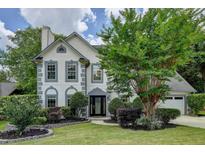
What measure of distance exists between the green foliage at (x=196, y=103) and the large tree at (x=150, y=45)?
7.69m

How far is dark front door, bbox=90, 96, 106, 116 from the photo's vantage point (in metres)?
21.1

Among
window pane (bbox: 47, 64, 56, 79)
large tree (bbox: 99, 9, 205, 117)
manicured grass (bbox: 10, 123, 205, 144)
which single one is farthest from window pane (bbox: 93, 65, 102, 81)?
manicured grass (bbox: 10, 123, 205, 144)

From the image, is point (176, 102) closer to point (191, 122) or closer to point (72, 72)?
point (191, 122)

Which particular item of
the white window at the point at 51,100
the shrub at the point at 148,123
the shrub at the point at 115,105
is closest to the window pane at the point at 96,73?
the shrub at the point at 115,105

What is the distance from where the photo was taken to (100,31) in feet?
49.6

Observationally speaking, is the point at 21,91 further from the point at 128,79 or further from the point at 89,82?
the point at 128,79

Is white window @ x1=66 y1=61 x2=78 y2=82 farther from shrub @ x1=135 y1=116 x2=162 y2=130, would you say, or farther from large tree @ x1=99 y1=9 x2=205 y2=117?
shrub @ x1=135 y1=116 x2=162 y2=130

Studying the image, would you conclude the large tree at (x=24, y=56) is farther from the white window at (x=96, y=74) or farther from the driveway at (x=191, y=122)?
the driveway at (x=191, y=122)

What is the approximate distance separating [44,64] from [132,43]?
8.11 meters

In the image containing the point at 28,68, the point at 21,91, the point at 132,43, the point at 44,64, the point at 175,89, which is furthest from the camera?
the point at 21,91

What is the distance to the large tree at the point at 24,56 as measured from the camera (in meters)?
26.2

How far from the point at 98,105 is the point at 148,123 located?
7.46m

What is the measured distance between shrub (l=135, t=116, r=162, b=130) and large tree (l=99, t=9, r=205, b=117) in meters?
0.47
